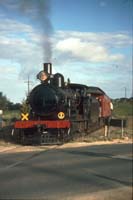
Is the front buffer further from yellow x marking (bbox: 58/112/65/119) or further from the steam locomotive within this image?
yellow x marking (bbox: 58/112/65/119)

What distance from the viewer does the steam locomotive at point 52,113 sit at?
2525 cm

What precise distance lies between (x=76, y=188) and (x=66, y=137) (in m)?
14.4

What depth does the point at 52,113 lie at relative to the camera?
25953 mm

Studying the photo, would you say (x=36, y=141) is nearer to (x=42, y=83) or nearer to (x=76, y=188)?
(x=42, y=83)

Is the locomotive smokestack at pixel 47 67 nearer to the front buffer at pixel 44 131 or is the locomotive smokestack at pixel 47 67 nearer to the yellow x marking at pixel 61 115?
the yellow x marking at pixel 61 115

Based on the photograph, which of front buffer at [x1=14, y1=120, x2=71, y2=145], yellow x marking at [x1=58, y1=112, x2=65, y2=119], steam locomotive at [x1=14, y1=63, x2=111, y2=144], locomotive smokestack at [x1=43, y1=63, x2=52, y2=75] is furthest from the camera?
locomotive smokestack at [x1=43, y1=63, x2=52, y2=75]

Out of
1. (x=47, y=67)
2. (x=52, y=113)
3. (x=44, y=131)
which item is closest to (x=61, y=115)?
(x=52, y=113)

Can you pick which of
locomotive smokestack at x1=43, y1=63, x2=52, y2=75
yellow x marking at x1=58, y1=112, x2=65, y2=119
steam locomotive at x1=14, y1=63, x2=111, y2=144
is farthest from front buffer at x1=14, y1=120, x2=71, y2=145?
locomotive smokestack at x1=43, y1=63, x2=52, y2=75

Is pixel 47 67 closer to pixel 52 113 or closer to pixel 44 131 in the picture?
pixel 52 113

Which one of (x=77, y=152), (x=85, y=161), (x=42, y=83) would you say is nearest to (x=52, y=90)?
(x=42, y=83)

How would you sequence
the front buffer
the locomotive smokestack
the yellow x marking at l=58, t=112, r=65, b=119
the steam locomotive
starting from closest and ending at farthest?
1. the front buffer
2. the steam locomotive
3. the yellow x marking at l=58, t=112, r=65, b=119
4. the locomotive smokestack

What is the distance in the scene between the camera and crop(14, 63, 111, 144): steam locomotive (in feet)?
82.8

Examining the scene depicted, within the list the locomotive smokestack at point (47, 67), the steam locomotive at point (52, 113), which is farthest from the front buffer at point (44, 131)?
the locomotive smokestack at point (47, 67)

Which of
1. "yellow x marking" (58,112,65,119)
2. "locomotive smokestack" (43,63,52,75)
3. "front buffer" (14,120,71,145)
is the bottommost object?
"front buffer" (14,120,71,145)
